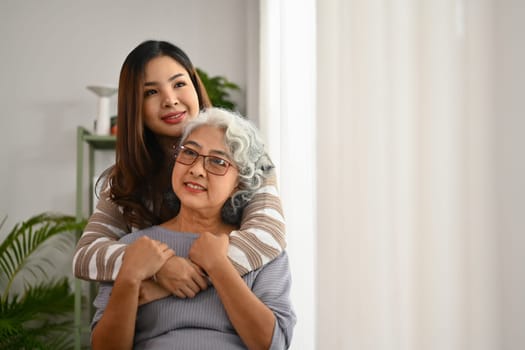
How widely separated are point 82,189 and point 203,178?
2.18 meters

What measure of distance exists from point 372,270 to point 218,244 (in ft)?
1.26

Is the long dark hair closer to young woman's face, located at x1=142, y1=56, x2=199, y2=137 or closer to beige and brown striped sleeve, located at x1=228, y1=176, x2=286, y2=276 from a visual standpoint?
young woman's face, located at x1=142, y1=56, x2=199, y2=137

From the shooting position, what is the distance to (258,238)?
106 cm

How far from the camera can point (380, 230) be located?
2.39 feet

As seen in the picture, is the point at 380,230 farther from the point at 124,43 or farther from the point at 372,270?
the point at 124,43

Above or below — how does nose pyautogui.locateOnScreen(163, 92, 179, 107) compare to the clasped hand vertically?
above

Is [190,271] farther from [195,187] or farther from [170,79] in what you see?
[170,79]

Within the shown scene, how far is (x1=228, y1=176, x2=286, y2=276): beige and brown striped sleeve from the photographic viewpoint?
1.04m

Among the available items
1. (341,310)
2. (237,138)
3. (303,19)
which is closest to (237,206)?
(237,138)

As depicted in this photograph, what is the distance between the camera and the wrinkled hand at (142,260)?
1.00 meters

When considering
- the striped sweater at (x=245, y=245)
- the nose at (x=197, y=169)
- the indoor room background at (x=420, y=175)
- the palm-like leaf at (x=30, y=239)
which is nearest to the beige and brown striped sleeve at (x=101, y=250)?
the striped sweater at (x=245, y=245)

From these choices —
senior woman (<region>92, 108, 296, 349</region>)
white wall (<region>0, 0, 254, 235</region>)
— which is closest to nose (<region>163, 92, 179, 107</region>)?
senior woman (<region>92, 108, 296, 349</region>)

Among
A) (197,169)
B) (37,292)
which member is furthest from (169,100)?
(37,292)

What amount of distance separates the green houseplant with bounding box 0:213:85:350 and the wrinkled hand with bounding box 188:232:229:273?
196 cm
